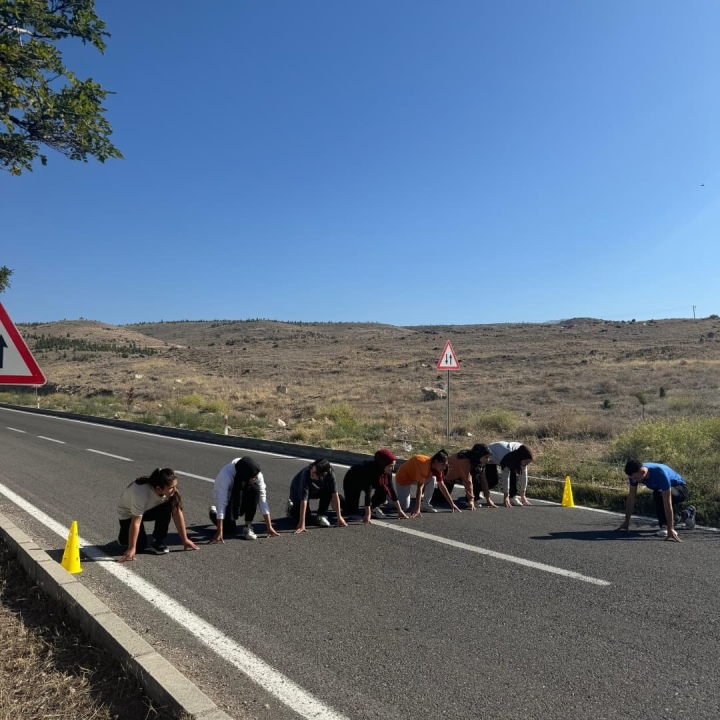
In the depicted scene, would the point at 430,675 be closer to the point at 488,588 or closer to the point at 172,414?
the point at 488,588

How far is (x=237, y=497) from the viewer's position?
7.18 metres

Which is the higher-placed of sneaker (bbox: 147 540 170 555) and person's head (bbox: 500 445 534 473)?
person's head (bbox: 500 445 534 473)

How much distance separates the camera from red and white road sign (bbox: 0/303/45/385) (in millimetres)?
5023

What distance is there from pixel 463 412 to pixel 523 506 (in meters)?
14.4

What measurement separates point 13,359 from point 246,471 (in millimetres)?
2809

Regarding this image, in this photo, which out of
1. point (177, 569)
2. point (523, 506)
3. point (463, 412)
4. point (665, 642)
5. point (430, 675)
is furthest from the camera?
point (463, 412)

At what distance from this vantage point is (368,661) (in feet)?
13.4

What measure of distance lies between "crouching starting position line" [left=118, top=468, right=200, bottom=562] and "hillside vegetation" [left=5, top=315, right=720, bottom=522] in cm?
605

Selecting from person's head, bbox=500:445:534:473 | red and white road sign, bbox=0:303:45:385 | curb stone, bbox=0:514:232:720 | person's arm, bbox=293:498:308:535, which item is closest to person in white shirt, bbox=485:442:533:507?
person's head, bbox=500:445:534:473

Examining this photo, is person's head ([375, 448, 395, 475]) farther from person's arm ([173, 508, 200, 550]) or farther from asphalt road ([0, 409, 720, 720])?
person's arm ([173, 508, 200, 550])

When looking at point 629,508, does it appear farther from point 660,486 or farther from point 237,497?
point 237,497

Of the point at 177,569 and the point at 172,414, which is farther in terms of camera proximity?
the point at 172,414

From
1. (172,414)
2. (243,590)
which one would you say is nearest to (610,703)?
(243,590)

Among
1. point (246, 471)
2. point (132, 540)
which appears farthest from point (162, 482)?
point (246, 471)
